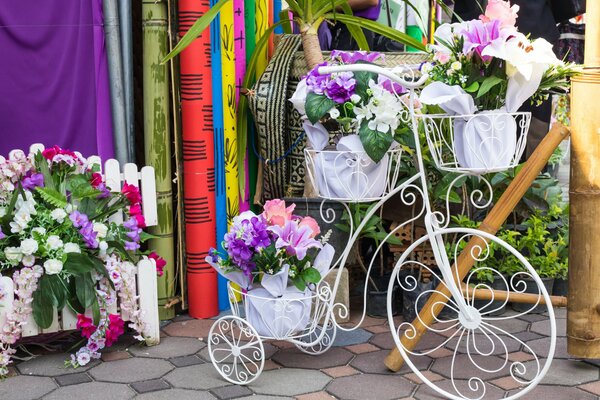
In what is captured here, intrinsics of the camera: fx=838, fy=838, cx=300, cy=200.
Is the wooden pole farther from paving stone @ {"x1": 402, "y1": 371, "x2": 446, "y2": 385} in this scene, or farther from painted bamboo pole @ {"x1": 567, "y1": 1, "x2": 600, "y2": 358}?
paving stone @ {"x1": 402, "y1": 371, "x2": 446, "y2": 385}

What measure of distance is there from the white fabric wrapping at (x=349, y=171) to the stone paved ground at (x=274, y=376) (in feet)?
2.43

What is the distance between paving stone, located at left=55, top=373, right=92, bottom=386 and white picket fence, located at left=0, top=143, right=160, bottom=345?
23 centimetres

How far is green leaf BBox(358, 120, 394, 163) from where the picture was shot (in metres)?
3.05

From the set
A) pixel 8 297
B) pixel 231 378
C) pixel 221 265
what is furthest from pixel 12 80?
pixel 231 378

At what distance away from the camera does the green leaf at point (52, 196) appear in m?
3.46

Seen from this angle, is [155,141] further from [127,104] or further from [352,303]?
[352,303]

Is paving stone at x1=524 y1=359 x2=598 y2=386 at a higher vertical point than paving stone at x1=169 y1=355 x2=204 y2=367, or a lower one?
lower

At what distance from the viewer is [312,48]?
3992 mm

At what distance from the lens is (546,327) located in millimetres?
3926

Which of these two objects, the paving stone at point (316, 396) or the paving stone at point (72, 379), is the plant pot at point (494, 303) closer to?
the paving stone at point (316, 396)

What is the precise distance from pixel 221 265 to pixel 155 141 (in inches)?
40.2

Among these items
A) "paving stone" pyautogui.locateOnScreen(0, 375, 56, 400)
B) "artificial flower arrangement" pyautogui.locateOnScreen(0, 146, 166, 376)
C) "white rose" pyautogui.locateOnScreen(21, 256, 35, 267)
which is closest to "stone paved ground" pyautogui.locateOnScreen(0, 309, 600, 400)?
"paving stone" pyautogui.locateOnScreen(0, 375, 56, 400)

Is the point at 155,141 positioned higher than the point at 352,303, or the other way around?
the point at 155,141

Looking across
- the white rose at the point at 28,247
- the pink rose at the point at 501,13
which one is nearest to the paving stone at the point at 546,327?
the pink rose at the point at 501,13
